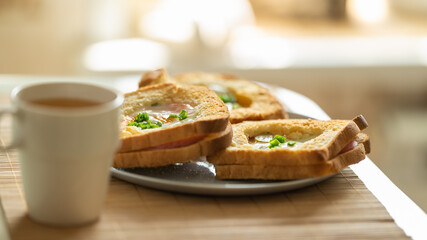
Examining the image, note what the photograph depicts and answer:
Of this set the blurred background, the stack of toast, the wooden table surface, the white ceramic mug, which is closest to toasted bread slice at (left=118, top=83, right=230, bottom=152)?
the stack of toast

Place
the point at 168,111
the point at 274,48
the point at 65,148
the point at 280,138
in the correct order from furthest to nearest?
1. the point at 274,48
2. the point at 168,111
3. the point at 280,138
4. the point at 65,148

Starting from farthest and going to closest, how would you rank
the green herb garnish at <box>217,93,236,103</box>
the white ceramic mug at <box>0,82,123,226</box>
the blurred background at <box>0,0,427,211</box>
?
the blurred background at <box>0,0,427,211</box> → the green herb garnish at <box>217,93,236,103</box> → the white ceramic mug at <box>0,82,123,226</box>

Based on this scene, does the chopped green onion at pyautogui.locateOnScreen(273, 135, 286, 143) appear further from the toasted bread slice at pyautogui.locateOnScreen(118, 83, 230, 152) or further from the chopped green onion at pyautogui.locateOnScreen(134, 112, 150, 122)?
the chopped green onion at pyautogui.locateOnScreen(134, 112, 150, 122)

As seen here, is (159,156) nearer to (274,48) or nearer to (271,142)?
(271,142)

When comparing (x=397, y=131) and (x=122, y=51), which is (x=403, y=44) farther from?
(x=122, y=51)

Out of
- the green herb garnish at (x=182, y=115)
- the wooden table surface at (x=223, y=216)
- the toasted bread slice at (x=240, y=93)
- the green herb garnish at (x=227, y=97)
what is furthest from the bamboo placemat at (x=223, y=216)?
the green herb garnish at (x=227, y=97)

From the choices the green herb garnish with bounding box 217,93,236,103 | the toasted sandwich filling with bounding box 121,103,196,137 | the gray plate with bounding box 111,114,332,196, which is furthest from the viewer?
the green herb garnish with bounding box 217,93,236,103

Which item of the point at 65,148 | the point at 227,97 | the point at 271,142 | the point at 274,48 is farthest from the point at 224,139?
the point at 274,48

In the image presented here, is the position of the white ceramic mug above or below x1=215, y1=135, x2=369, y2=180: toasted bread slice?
above

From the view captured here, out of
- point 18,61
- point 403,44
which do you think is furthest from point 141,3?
point 403,44
